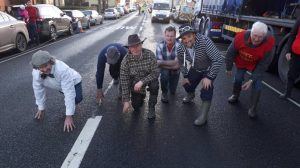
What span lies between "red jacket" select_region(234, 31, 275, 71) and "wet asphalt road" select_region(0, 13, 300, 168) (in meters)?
0.83

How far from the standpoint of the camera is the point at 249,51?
16.1 feet

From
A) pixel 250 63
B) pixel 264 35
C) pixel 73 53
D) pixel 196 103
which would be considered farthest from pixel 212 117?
pixel 73 53

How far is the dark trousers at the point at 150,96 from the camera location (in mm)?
4697

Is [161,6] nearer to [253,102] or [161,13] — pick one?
[161,13]

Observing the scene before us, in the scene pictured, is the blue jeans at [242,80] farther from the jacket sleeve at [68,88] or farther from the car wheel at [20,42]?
the car wheel at [20,42]

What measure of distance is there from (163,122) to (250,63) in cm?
175

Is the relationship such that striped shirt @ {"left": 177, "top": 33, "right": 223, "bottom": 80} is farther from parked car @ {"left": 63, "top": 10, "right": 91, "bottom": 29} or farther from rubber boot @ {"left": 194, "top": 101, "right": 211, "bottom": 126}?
parked car @ {"left": 63, "top": 10, "right": 91, "bottom": 29}

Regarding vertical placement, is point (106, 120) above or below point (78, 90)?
below

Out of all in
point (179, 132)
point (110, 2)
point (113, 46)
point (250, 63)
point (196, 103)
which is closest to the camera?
point (179, 132)

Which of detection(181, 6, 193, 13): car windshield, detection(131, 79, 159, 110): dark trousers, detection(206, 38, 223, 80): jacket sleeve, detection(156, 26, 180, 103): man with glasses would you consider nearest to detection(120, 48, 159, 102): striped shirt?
detection(131, 79, 159, 110): dark trousers

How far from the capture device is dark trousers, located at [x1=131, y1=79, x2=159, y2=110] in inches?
185

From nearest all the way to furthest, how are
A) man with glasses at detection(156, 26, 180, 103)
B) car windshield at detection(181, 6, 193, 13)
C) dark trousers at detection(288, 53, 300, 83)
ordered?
man with glasses at detection(156, 26, 180, 103) → dark trousers at detection(288, 53, 300, 83) → car windshield at detection(181, 6, 193, 13)

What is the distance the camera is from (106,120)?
484 cm

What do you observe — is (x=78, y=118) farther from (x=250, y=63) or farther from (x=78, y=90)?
(x=250, y=63)
